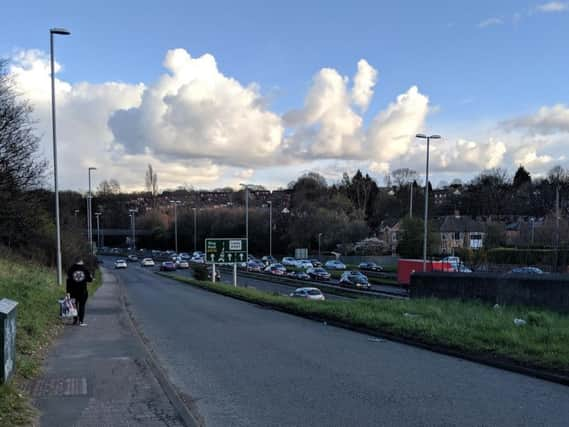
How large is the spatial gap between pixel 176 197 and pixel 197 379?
159m

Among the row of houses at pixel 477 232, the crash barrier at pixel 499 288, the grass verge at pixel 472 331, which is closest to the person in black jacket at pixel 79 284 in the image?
the grass verge at pixel 472 331

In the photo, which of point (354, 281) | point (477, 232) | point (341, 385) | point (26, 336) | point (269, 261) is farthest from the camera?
point (269, 261)

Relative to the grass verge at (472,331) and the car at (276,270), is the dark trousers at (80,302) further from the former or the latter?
the car at (276,270)

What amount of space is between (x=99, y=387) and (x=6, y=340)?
51.6 inches

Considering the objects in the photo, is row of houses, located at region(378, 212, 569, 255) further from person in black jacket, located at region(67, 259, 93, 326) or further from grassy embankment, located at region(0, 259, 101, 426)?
person in black jacket, located at region(67, 259, 93, 326)

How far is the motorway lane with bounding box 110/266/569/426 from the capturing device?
6000 mm

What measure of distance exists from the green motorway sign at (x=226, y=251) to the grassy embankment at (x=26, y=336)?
51.1ft

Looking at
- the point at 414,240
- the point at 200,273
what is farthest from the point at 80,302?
the point at 414,240

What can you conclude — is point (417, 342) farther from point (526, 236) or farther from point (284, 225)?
point (284, 225)

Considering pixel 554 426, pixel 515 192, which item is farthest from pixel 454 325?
pixel 515 192

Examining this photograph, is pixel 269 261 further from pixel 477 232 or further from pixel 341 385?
pixel 341 385

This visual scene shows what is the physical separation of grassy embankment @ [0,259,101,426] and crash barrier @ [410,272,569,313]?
14.2m

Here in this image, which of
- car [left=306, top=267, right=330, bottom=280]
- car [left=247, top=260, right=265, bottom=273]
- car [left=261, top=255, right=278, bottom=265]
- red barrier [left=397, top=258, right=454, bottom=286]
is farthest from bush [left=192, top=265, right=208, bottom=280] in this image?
car [left=261, top=255, right=278, bottom=265]

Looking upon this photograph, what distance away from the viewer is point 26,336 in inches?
379
